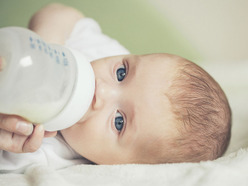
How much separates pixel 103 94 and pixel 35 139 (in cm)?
25

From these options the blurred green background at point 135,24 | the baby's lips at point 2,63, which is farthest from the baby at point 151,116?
the blurred green background at point 135,24

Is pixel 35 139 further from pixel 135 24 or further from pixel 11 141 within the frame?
pixel 135 24

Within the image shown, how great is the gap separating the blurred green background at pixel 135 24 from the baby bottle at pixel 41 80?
1005 millimetres

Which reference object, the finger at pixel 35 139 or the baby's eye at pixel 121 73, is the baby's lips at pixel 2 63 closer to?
the finger at pixel 35 139

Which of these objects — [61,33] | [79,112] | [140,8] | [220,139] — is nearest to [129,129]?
[79,112]

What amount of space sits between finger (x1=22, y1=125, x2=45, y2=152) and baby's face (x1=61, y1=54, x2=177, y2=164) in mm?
178

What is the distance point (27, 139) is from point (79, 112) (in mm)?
151

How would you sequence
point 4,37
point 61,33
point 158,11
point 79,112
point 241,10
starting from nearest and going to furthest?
point 4,37, point 79,112, point 61,33, point 241,10, point 158,11

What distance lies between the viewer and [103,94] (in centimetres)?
90

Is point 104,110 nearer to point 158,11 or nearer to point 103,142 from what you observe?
point 103,142

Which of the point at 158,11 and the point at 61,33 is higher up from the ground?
the point at 158,11

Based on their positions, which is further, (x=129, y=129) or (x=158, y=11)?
(x=158, y=11)

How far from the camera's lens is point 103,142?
926 millimetres

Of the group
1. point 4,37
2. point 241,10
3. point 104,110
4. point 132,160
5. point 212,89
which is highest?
point 241,10
